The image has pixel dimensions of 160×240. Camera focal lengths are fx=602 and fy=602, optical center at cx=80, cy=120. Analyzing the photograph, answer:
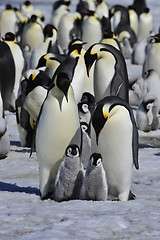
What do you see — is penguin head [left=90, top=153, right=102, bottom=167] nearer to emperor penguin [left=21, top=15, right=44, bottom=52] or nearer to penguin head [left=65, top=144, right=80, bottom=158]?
penguin head [left=65, top=144, right=80, bottom=158]

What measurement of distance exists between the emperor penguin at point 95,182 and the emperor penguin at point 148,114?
384 cm

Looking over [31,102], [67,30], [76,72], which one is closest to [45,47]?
[76,72]

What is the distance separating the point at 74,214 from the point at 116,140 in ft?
2.79

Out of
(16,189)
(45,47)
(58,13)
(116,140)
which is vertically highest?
(58,13)

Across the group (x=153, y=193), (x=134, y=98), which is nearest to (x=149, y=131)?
(x=134, y=98)

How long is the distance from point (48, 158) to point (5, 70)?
5468 mm

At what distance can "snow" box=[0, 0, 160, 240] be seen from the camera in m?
3.86

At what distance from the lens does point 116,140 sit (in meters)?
4.85

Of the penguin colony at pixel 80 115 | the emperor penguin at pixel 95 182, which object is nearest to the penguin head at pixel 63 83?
the penguin colony at pixel 80 115

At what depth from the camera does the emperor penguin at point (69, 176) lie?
4.58 meters

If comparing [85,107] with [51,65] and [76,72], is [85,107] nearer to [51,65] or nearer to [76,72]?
[76,72]

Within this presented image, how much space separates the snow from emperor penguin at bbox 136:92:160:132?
2.64 meters

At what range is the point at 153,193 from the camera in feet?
17.1

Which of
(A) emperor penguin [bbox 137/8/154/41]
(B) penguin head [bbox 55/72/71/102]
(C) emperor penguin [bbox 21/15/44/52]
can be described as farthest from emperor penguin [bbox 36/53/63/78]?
(A) emperor penguin [bbox 137/8/154/41]
